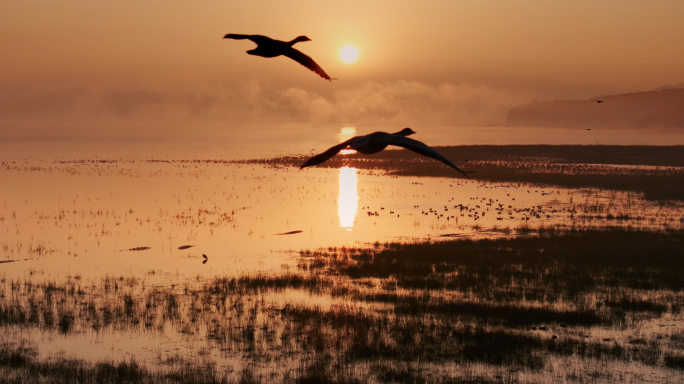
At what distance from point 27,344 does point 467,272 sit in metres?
12.7

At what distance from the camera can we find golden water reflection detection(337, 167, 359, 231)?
34769 mm

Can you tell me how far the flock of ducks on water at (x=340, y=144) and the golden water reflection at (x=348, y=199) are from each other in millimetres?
27755

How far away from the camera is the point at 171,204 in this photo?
130ft

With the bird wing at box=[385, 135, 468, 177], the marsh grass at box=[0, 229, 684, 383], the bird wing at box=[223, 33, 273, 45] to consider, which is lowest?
the marsh grass at box=[0, 229, 684, 383]

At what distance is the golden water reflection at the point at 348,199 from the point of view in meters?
34.8

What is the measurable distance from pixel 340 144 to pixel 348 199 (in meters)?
39.5

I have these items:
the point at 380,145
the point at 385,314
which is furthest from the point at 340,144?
the point at 385,314

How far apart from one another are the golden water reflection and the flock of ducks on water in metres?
27.8

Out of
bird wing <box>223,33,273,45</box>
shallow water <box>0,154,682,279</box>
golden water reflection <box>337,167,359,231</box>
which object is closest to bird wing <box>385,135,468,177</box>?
bird wing <box>223,33,273,45</box>

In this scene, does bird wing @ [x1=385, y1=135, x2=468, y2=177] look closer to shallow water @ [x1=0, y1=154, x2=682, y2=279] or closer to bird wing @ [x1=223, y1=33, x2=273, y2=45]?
bird wing @ [x1=223, y1=33, x2=273, y2=45]

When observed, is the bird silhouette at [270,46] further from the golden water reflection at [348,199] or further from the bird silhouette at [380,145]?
the golden water reflection at [348,199]

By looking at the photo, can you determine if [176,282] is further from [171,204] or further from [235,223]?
[171,204]

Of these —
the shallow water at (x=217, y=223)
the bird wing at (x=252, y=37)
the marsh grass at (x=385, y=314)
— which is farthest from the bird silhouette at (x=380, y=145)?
the shallow water at (x=217, y=223)

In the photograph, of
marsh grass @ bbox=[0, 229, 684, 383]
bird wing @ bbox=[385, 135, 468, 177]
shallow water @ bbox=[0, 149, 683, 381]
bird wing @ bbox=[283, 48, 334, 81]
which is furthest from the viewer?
shallow water @ bbox=[0, 149, 683, 381]
